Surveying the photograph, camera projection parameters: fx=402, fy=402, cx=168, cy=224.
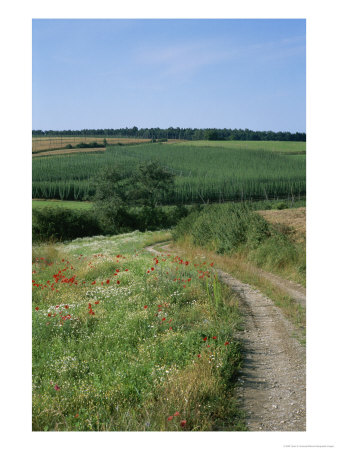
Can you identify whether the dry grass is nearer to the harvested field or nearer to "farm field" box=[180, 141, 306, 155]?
the harvested field

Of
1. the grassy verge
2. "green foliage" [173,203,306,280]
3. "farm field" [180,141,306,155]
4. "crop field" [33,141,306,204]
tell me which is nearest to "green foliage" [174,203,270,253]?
"green foliage" [173,203,306,280]

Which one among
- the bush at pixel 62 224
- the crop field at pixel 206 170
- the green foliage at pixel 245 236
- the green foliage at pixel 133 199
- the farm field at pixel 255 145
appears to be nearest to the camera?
the green foliage at pixel 245 236

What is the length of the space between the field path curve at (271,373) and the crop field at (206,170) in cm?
569

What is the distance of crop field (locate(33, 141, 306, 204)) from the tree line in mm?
604

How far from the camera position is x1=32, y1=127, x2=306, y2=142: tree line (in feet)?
29.2

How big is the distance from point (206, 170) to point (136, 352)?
10.1 m

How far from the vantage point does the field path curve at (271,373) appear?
3711 mm

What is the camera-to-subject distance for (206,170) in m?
14.2

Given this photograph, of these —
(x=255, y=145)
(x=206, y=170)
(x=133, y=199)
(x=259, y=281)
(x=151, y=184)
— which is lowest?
(x=259, y=281)

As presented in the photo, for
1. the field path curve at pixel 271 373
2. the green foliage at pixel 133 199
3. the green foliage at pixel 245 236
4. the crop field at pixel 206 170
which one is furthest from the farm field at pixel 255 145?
the field path curve at pixel 271 373
